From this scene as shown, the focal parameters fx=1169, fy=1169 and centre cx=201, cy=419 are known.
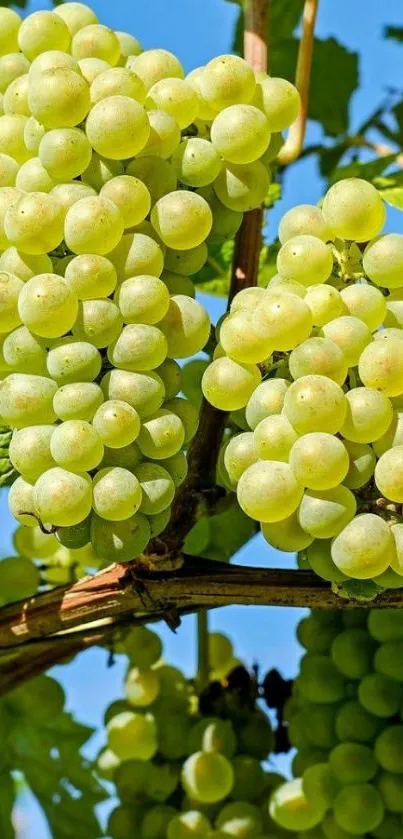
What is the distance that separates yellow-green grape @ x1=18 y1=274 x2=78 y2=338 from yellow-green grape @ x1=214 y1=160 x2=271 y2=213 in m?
0.20

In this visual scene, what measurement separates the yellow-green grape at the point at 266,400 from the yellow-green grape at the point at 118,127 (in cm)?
23

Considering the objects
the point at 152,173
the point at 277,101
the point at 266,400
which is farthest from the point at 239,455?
the point at 277,101

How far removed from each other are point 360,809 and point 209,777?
0.78ft

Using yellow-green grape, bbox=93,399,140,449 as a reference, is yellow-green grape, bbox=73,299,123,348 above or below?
above

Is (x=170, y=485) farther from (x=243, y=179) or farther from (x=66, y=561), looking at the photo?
(x=66, y=561)

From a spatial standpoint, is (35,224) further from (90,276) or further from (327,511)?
(327,511)

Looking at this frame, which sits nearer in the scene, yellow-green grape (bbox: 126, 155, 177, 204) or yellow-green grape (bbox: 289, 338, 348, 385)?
yellow-green grape (bbox: 289, 338, 348, 385)

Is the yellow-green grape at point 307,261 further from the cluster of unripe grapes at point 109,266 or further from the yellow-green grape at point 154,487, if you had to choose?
the yellow-green grape at point 154,487

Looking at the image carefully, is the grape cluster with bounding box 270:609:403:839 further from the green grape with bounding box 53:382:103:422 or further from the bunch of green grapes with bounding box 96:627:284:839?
the green grape with bounding box 53:382:103:422

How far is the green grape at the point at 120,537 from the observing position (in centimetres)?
89

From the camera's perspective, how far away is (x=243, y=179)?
1.03m

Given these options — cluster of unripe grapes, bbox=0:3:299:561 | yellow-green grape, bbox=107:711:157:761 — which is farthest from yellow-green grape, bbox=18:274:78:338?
yellow-green grape, bbox=107:711:157:761

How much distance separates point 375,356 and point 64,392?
0.23m

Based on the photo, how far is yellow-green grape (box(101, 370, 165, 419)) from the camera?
884mm
